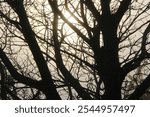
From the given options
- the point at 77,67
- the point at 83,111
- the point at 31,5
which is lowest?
the point at 83,111

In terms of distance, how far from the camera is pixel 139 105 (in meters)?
5.02

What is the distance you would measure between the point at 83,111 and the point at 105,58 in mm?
884

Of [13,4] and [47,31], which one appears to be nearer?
[13,4]

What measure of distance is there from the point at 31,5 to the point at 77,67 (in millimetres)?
1849

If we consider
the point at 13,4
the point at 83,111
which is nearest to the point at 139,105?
the point at 83,111

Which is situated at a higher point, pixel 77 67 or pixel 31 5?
pixel 31 5

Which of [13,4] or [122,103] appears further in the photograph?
[122,103]

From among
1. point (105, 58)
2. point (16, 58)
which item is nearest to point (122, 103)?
point (105, 58)

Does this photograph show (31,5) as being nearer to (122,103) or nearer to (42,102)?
(42,102)

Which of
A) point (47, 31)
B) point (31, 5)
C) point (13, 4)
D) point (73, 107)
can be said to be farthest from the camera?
point (31, 5)

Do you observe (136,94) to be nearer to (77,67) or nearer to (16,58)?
(77,67)

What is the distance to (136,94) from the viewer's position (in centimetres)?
454

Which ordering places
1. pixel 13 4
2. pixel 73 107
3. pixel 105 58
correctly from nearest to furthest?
pixel 13 4
pixel 105 58
pixel 73 107

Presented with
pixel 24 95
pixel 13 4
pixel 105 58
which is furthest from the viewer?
pixel 24 95
